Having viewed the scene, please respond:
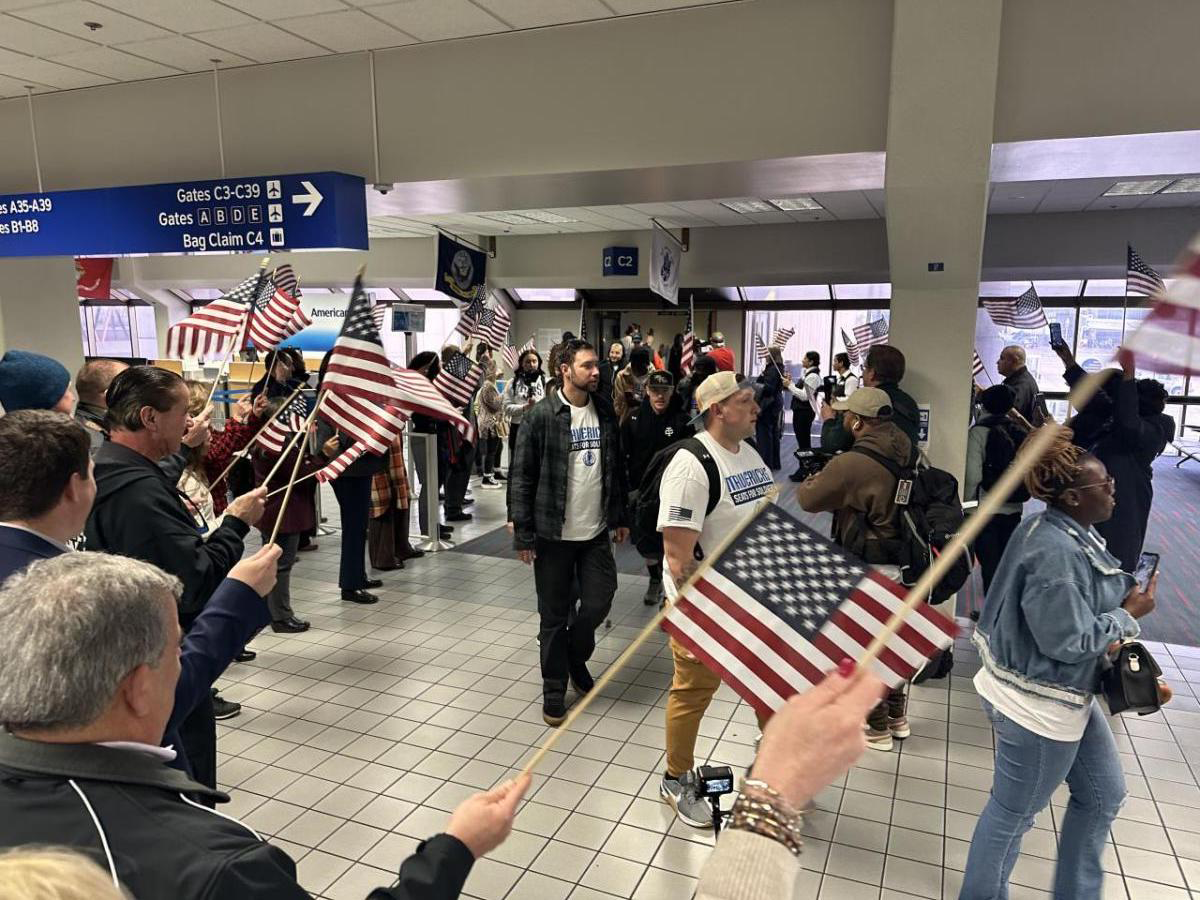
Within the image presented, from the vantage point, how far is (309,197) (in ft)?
18.6

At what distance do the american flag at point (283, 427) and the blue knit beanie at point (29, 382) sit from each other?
1.01 metres

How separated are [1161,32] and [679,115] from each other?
102 inches

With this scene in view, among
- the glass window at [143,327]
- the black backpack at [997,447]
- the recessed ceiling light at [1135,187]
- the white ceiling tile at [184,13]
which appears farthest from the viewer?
the glass window at [143,327]

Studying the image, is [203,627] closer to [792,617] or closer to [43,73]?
[792,617]

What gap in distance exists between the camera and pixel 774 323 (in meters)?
16.0

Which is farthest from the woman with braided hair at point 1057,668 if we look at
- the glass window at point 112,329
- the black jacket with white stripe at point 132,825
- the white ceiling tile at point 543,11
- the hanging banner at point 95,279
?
the glass window at point 112,329

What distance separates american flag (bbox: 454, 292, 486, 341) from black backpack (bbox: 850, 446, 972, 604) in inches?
220

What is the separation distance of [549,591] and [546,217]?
9.21 meters

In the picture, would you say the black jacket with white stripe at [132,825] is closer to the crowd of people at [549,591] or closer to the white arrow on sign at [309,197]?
the crowd of people at [549,591]

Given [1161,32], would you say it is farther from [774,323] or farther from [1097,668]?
[774,323]

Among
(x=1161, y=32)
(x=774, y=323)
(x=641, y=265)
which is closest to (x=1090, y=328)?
(x=774, y=323)

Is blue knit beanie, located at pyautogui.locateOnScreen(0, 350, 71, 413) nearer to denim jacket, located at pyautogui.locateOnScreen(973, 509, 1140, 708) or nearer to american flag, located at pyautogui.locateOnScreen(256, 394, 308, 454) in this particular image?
american flag, located at pyautogui.locateOnScreen(256, 394, 308, 454)

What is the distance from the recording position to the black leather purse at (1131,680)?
7.66ft

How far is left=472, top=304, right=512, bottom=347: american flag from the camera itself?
27.7ft
